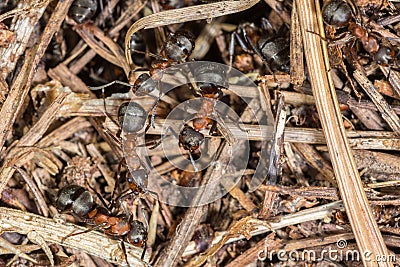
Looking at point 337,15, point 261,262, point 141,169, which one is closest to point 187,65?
point 141,169

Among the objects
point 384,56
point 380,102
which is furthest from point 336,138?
point 384,56

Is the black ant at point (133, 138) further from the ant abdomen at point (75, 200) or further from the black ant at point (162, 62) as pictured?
the ant abdomen at point (75, 200)

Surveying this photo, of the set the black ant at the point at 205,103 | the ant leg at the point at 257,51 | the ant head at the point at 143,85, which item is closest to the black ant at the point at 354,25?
the ant leg at the point at 257,51

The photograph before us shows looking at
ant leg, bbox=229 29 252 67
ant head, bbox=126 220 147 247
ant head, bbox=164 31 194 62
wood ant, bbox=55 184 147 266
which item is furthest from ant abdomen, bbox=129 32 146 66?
ant head, bbox=126 220 147 247

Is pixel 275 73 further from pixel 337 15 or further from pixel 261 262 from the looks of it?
pixel 261 262

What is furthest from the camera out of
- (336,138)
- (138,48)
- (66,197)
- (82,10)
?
(138,48)

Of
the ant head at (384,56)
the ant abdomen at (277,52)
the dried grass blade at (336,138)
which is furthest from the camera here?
the ant abdomen at (277,52)

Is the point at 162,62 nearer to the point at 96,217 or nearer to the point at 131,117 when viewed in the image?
the point at 131,117
